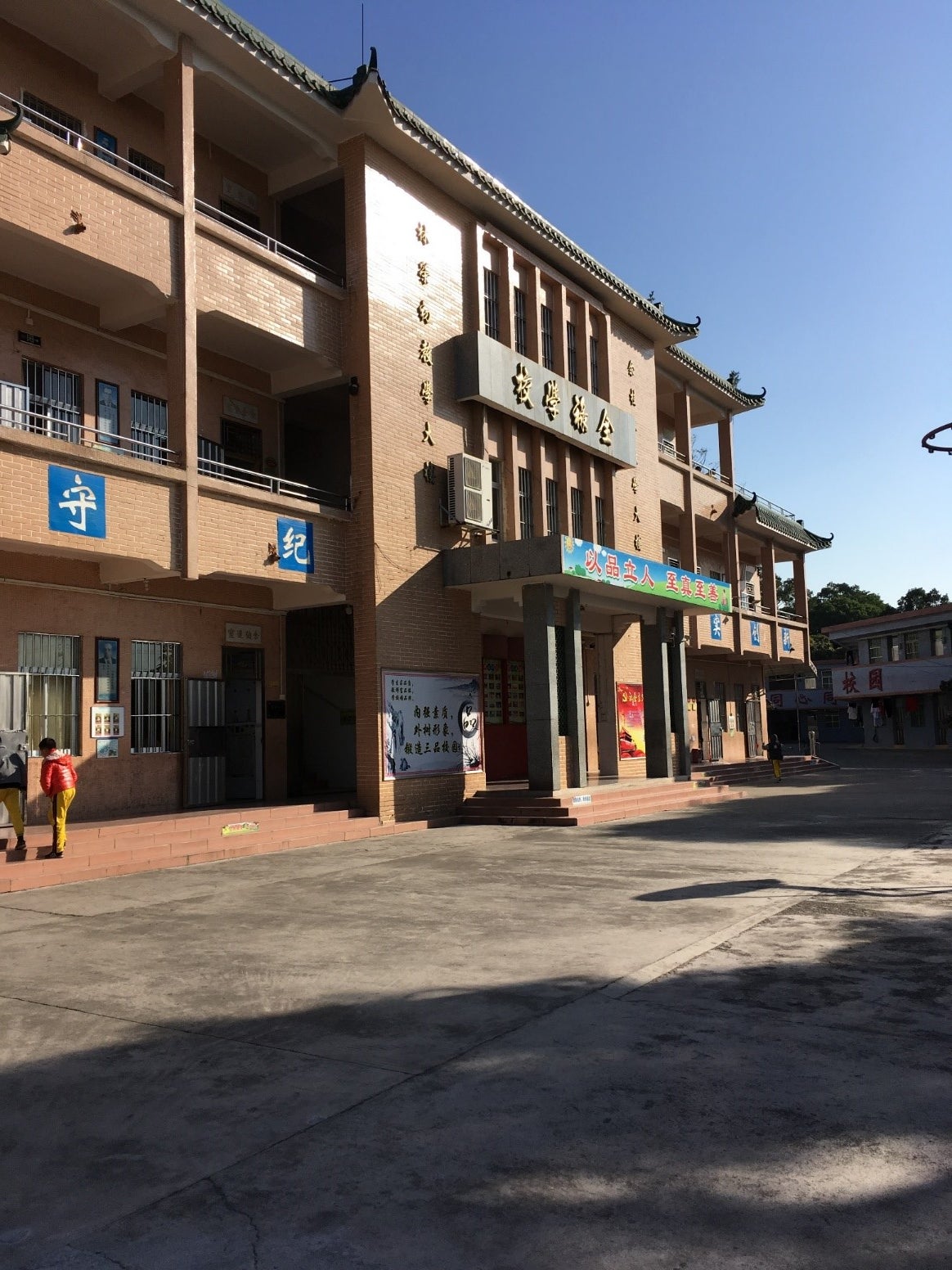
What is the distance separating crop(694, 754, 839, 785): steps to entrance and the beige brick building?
3.09 metres

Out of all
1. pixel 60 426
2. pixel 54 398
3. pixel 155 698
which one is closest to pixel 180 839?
pixel 155 698

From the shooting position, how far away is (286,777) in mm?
18203

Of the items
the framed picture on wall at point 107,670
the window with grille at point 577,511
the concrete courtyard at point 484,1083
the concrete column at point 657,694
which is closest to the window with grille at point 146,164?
the framed picture on wall at point 107,670

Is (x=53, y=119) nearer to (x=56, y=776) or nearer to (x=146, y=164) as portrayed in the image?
(x=146, y=164)

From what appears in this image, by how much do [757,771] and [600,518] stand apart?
9619 mm

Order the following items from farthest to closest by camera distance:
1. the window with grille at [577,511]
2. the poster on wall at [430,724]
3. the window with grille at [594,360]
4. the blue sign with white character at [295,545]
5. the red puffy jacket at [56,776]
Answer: the window with grille at [594,360], the window with grille at [577,511], the poster on wall at [430,724], the blue sign with white character at [295,545], the red puffy jacket at [56,776]

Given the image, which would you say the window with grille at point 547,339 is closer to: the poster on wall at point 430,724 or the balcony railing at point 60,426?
the poster on wall at point 430,724

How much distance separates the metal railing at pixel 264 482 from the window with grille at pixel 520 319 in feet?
18.2

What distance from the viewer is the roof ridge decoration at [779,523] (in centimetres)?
3316

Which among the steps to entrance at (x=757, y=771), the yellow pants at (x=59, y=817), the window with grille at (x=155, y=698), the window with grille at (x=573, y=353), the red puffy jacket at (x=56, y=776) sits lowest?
the steps to entrance at (x=757, y=771)

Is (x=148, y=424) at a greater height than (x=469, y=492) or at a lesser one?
greater

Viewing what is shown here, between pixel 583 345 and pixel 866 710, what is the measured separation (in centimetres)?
3738

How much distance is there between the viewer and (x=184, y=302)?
47.2 feet

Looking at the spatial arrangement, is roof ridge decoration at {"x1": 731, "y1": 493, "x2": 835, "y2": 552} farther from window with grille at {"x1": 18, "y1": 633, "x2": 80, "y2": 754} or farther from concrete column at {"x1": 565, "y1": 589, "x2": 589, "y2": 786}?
window with grille at {"x1": 18, "y1": 633, "x2": 80, "y2": 754}
